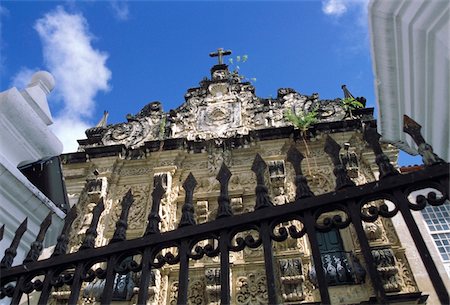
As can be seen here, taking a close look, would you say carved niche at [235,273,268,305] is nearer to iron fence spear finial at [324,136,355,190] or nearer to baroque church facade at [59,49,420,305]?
baroque church facade at [59,49,420,305]

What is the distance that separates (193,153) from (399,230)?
205 inches

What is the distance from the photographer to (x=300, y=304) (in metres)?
5.91

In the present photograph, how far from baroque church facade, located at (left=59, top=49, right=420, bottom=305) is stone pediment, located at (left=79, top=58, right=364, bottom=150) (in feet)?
0.11

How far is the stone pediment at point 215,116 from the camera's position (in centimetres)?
1008

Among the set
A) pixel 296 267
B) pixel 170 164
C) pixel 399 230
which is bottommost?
pixel 296 267

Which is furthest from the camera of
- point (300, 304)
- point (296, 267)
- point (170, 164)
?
point (170, 164)

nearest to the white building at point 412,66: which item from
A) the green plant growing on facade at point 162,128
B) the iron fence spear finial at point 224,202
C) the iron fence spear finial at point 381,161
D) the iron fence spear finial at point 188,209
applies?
the iron fence spear finial at point 381,161

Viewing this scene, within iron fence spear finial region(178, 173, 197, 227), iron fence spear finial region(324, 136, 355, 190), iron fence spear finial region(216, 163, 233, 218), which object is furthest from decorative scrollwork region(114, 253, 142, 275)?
Result: iron fence spear finial region(324, 136, 355, 190)

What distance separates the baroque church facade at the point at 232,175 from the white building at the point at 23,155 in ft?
13.0

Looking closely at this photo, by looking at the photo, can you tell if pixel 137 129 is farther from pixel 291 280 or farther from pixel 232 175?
pixel 291 280

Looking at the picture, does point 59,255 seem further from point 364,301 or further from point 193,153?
point 193,153

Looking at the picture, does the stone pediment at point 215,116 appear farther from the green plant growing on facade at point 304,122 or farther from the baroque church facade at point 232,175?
the green plant growing on facade at point 304,122

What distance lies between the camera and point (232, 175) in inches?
358

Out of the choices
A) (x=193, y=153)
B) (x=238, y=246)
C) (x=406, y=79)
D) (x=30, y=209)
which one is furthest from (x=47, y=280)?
(x=193, y=153)
